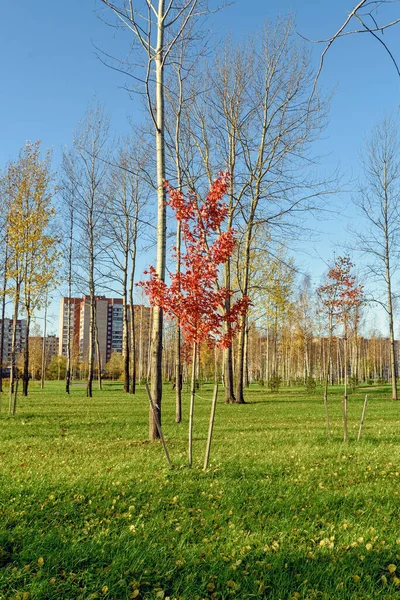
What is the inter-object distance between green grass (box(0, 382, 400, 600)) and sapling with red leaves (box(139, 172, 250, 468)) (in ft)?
3.87

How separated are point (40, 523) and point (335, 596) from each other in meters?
2.74

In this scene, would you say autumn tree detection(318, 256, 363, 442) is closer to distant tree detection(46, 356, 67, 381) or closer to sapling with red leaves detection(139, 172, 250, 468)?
sapling with red leaves detection(139, 172, 250, 468)

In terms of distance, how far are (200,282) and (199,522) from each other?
3.05 meters

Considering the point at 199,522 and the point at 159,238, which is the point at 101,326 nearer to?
the point at 159,238

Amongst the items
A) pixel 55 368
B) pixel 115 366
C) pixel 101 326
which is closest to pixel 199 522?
pixel 55 368

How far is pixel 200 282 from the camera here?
21.0 ft

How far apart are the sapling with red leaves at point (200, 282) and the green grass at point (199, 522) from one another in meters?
1.18

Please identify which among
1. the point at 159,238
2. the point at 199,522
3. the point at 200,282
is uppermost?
the point at 159,238

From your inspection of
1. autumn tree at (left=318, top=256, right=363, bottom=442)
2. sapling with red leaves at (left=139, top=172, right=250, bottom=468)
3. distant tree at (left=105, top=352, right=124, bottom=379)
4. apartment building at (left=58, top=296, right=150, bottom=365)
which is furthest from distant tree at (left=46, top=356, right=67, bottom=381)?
sapling with red leaves at (left=139, top=172, right=250, bottom=468)

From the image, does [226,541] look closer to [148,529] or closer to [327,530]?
[148,529]

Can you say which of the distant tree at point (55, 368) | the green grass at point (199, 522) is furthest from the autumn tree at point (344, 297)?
the distant tree at point (55, 368)

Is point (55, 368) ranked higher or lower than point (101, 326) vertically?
lower

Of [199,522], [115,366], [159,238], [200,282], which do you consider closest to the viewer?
[199,522]

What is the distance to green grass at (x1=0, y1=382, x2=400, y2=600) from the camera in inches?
139
